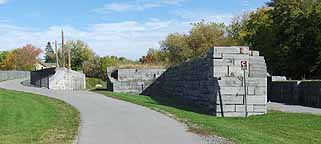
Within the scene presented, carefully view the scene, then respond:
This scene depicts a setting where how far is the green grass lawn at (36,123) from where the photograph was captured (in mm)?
11773

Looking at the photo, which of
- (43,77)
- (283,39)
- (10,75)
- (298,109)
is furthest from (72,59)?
(298,109)

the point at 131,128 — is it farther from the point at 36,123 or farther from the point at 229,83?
the point at 229,83

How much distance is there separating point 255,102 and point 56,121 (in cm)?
832

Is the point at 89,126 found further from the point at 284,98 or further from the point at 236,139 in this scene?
the point at 284,98

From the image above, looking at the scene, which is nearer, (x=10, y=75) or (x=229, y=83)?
(x=229, y=83)

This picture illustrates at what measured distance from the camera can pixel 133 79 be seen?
3581 cm

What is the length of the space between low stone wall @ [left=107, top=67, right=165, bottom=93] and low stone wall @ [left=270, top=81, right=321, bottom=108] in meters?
8.73

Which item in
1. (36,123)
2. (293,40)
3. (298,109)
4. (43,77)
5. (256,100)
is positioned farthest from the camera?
(43,77)

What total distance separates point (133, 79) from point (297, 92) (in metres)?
12.7

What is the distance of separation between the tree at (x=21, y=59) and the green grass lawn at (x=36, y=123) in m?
108

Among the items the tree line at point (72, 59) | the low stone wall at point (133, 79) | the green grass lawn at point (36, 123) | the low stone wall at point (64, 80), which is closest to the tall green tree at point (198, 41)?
the tree line at point (72, 59)

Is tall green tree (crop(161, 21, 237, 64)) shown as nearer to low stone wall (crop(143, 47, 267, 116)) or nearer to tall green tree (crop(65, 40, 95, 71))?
tall green tree (crop(65, 40, 95, 71))

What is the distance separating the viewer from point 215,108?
20125 millimetres

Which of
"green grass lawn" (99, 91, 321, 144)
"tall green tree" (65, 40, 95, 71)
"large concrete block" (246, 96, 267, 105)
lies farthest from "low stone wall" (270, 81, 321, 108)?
"tall green tree" (65, 40, 95, 71)
